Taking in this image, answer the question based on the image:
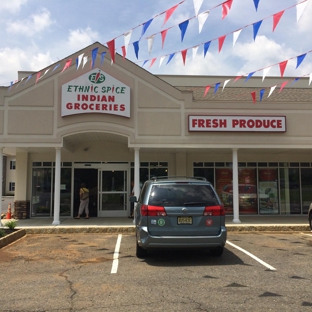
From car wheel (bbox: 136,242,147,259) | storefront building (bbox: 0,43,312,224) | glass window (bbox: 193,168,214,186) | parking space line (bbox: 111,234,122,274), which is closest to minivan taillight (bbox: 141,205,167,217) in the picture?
car wheel (bbox: 136,242,147,259)

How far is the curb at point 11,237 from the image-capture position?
9.16 meters

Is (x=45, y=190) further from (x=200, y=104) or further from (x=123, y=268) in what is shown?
(x=123, y=268)

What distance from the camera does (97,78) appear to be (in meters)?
12.8

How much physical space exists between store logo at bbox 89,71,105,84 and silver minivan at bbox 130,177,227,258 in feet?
22.6

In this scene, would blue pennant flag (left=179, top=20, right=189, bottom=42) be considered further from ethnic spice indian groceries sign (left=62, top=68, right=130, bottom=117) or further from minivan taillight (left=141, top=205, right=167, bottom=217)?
ethnic spice indian groceries sign (left=62, top=68, right=130, bottom=117)

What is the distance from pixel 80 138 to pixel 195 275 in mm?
9079

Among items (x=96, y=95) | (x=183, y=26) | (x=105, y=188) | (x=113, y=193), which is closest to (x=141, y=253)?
(x=183, y=26)

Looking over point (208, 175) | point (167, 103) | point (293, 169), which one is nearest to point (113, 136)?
point (167, 103)

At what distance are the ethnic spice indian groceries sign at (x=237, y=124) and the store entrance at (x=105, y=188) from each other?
14.0ft

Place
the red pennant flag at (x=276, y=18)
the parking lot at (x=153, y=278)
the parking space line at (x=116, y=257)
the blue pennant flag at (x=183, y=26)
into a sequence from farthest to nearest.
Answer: the blue pennant flag at (x=183, y=26)
the red pennant flag at (x=276, y=18)
the parking space line at (x=116, y=257)
the parking lot at (x=153, y=278)

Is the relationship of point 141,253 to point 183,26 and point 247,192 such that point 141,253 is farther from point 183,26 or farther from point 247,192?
point 247,192

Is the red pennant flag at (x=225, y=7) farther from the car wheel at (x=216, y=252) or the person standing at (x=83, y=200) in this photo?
the person standing at (x=83, y=200)

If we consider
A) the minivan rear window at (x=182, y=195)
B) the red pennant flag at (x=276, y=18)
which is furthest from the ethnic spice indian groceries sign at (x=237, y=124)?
the minivan rear window at (x=182, y=195)

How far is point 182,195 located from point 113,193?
8.59 meters
